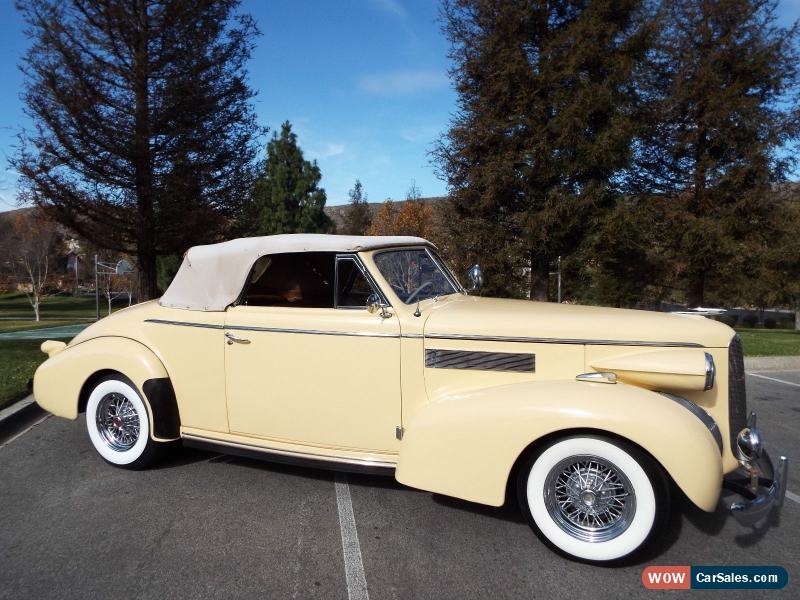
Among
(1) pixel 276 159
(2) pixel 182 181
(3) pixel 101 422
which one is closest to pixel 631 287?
(2) pixel 182 181

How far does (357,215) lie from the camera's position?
38969 millimetres

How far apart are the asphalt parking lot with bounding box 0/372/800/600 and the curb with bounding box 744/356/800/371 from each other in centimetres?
603

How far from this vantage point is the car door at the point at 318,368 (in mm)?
3406

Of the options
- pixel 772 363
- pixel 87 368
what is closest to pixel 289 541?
pixel 87 368

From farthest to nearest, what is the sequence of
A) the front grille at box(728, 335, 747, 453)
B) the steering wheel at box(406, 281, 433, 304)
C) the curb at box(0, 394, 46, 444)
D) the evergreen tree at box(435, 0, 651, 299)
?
the evergreen tree at box(435, 0, 651, 299)
the curb at box(0, 394, 46, 444)
the steering wheel at box(406, 281, 433, 304)
the front grille at box(728, 335, 747, 453)

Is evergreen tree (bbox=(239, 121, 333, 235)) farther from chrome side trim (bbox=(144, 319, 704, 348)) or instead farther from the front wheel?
the front wheel

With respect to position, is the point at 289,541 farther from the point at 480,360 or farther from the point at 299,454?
the point at 480,360

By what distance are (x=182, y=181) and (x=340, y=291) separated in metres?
9.44

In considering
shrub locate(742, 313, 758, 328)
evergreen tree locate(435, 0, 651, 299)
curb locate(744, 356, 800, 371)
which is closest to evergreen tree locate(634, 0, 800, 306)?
evergreen tree locate(435, 0, 651, 299)

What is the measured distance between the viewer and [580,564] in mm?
2848

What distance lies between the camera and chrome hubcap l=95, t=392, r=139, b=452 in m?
4.21

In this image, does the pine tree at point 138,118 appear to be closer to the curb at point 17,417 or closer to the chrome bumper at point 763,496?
the curb at point 17,417

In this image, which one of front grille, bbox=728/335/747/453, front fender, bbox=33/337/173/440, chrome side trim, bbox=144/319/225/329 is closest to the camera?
front grille, bbox=728/335/747/453

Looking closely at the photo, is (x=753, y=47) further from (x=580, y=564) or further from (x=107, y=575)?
(x=107, y=575)
